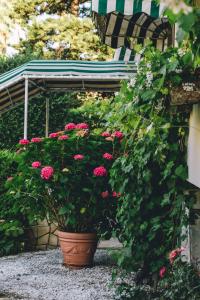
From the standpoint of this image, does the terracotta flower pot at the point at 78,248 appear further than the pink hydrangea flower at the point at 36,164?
Yes

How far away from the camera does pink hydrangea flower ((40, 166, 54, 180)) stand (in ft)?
19.2

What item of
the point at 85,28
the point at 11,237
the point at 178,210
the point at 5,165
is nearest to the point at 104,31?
the point at 5,165

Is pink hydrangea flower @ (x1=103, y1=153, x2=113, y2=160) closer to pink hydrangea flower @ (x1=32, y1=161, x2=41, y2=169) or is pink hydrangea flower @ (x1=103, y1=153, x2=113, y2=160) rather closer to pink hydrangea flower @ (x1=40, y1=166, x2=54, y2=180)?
pink hydrangea flower @ (x1=40, y1=166, x2=54, y2=180)

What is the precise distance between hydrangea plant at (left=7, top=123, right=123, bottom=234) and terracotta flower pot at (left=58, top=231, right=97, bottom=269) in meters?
0.12

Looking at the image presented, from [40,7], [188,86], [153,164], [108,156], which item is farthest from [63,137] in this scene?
[40,7]

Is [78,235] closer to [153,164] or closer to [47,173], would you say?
[47,173]

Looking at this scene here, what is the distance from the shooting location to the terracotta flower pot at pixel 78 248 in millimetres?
6238

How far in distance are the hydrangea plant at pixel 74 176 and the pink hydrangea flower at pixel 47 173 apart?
48 millimetres

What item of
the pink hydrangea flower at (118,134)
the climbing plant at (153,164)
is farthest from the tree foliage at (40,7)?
the climbing plant at (153,164)

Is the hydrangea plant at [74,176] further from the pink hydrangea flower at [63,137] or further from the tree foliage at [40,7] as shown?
the tree foliage at [40,7]

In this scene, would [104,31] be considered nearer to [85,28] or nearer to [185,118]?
[185,118]

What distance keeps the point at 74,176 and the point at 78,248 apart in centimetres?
85

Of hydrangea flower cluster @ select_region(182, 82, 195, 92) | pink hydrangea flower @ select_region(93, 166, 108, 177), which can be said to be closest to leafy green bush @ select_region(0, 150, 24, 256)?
pink hydrangea flower @ select_region(93, 166, 108, 177)

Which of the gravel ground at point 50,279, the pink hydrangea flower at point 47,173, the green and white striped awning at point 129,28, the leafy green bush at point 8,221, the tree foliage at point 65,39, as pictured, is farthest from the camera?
the tree foliage at point 65,39
